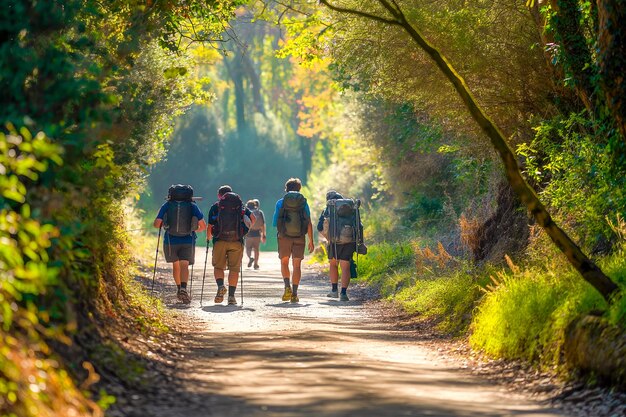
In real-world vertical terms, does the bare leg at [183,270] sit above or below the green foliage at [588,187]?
below

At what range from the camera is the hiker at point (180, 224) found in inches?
781

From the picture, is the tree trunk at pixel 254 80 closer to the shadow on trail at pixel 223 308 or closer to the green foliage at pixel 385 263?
the green foliage at pixel 385 263

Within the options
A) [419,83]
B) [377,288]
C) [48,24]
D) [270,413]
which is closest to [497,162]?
[419,83]

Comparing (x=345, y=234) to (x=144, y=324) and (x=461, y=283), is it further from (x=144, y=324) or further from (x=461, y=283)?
(x=144, y=324)

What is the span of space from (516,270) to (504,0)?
5864 mm

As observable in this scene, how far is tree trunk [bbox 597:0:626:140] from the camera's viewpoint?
11484 millimetres

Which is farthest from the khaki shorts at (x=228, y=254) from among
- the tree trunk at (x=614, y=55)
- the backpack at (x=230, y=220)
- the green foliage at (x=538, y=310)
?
the tree trunk at (x=614, y=55)

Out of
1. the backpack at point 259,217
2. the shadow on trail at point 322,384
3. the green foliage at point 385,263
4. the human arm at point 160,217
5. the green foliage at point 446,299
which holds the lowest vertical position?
the shadow on trail at point 322,384

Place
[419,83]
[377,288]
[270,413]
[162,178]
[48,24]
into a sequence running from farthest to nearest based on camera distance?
1. [162,178]
2. [377,288]
3. [419,83]
4. [48,24]
5. [270,413]

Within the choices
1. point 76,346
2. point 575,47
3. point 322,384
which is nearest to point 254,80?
point 575,47

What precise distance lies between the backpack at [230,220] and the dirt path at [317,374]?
2.49 metres

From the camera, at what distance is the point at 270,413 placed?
27.7ft

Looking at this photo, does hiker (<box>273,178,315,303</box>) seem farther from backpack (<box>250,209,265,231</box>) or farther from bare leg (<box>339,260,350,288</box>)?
backpack (<box>250,209,265,231</box>)

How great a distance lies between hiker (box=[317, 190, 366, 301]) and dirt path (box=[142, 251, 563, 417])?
13.0 feet
